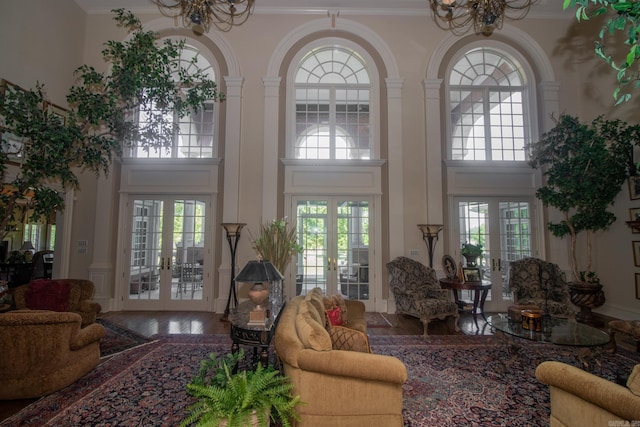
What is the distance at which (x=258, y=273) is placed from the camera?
2.80 metres

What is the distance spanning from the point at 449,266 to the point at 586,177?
8.38 ft

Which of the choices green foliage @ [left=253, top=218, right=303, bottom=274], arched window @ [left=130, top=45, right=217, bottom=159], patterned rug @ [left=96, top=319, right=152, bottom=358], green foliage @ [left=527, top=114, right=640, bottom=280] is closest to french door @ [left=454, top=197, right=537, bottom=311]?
green foliage @ [left=527, top=114, right=640, bottom=280]

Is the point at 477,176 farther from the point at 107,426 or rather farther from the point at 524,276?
the point at 107,426

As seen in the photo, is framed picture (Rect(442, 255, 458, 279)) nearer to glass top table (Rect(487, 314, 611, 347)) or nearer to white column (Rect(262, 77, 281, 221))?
glass top table (Rect(487, 314, 611, 347))

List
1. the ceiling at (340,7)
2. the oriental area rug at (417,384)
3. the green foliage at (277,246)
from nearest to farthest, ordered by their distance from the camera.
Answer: the oriental area rug at (417,384), the green foliage at (277,246), the ceiling at (340,7)

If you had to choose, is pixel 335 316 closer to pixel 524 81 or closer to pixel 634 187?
pixel 634 187

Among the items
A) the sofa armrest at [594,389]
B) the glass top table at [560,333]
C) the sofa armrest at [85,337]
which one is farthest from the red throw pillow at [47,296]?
the glass top table at [560,333]

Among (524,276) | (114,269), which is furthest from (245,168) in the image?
(524,276)

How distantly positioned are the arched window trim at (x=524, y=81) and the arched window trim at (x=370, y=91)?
1.38m

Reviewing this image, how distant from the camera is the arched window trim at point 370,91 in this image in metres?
5.93

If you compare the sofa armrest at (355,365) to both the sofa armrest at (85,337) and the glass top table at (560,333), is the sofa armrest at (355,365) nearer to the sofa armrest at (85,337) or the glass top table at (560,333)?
the glass top table at (560,333)

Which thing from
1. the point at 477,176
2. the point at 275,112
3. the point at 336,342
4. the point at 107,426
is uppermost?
the point at 275,112

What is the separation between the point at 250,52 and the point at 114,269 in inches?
195

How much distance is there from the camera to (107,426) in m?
2.28
